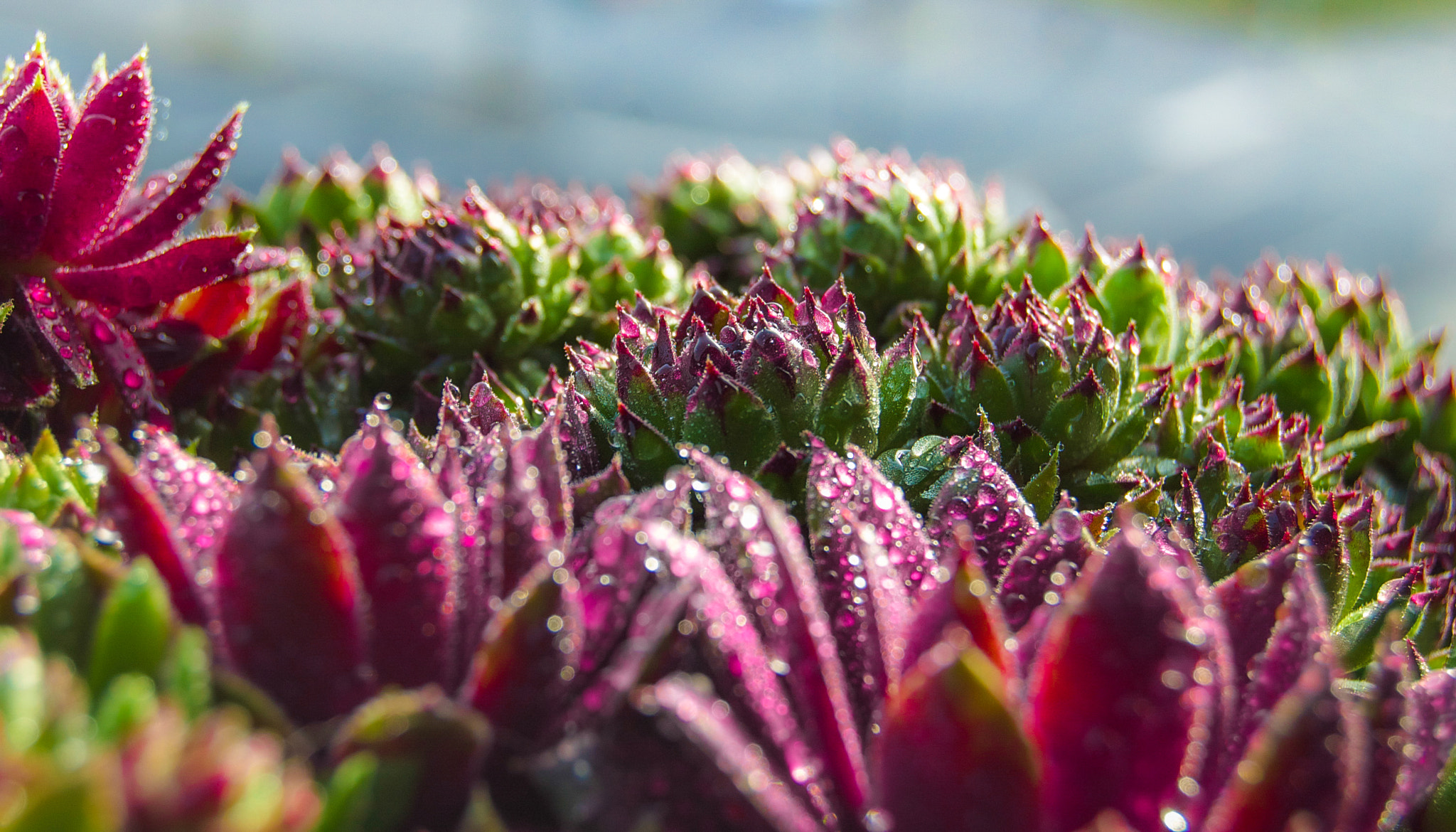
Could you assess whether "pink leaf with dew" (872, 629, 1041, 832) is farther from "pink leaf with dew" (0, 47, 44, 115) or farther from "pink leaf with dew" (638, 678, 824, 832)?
"pink leaf with dew" (0, 47, 44, 115)

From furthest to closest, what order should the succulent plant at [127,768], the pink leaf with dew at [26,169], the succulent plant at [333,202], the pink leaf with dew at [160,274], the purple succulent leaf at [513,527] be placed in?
1. the succulent plant at [333,202]
2. the pink leaf with dew at [160,274]
3. the pink leaf with dew at [26,169]
4. the purple succulent leaf at [513,527]
5. the succulent plant at [127,768]

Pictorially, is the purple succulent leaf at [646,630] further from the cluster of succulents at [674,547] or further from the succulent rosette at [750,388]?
the succulent rosette at [750,388]

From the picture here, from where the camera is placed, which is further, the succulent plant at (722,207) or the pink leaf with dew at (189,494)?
the succulent plant at (722,207)

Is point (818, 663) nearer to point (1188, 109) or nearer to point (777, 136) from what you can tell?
point (777, 136)

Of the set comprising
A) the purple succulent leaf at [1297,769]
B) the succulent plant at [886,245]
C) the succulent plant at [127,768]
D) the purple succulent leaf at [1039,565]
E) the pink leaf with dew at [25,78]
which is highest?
the succulent plant at [886,245]

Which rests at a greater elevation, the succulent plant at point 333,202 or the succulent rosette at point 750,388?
the succulent plant at point 333,202

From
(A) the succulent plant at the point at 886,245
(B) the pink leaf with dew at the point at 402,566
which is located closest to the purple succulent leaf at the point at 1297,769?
(B) the pink leaf with dew at the point at 402,566

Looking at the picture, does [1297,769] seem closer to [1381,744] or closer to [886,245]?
[1381,744]
